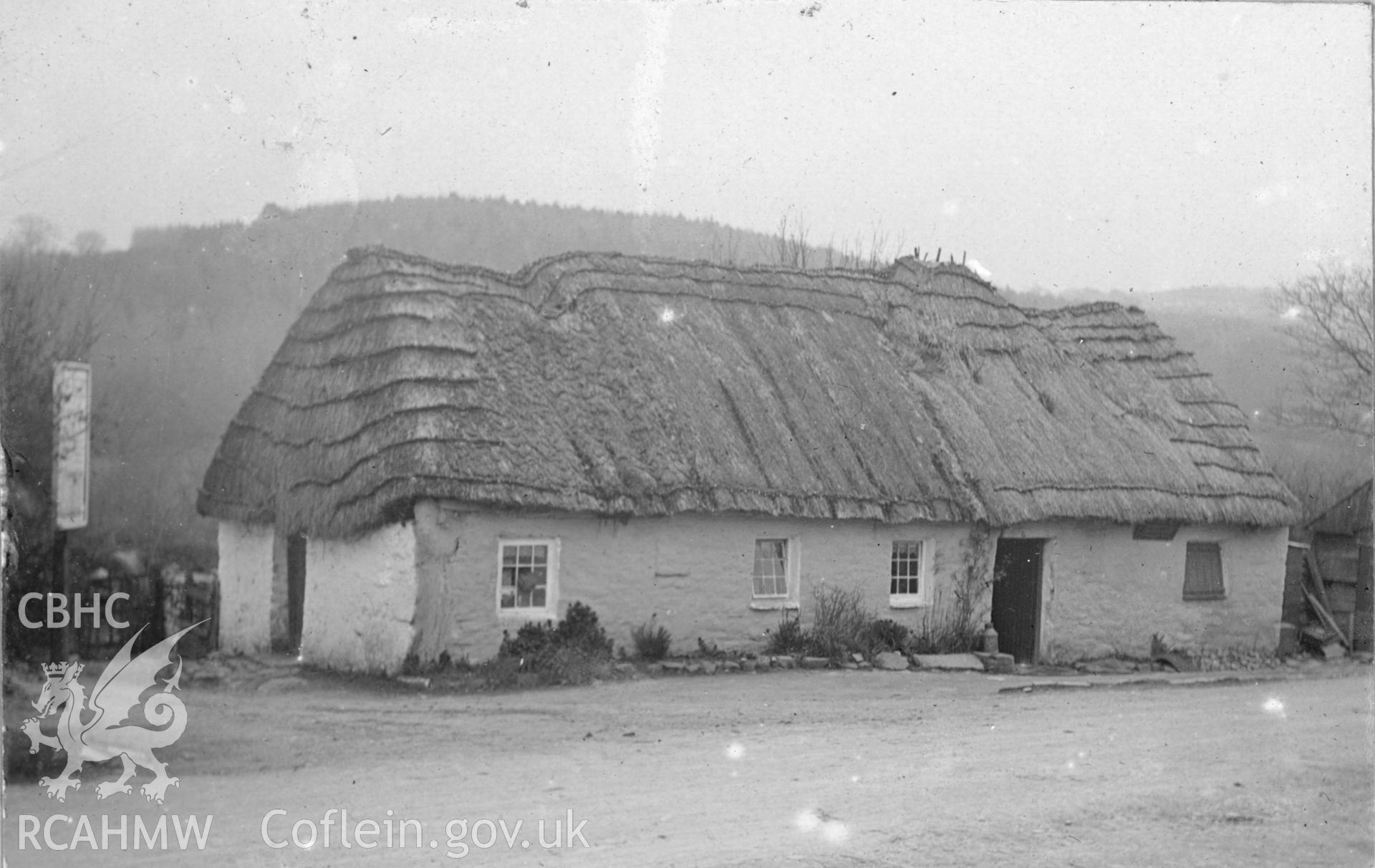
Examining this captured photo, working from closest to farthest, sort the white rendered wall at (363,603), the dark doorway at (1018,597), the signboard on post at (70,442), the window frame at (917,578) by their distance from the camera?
the signboard on post at (70,442)
the white rendered wall at (363,603)
the window frame at (917,578)
the dark doorway at (1018,597)

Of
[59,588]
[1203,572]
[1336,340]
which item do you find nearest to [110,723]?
[59,588]

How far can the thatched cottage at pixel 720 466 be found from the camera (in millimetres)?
10164

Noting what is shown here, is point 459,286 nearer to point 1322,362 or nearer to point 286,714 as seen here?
point 286,714

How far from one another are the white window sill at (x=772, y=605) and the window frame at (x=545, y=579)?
206 centimetres

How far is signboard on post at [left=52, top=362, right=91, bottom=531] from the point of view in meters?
8.50

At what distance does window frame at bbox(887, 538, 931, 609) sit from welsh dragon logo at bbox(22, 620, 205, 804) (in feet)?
23.3

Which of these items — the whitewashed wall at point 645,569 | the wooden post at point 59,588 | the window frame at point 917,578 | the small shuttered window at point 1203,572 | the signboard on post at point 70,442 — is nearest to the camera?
the wooden post at point 59,588

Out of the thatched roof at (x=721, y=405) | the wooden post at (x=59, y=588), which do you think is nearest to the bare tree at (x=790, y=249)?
the thatched roof at (x=721, y=405)

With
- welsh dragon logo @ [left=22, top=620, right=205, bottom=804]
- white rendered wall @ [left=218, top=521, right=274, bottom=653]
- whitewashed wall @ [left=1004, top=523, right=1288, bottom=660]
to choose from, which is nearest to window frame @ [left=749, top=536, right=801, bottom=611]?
whitewashed wall @ [left=1004, top=523, right=1288, bottom=660]

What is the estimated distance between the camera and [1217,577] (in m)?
14.9

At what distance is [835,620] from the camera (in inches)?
460

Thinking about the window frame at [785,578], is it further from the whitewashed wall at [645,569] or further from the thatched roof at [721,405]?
the thatched roof at [721,405]

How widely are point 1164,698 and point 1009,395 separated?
464 cm

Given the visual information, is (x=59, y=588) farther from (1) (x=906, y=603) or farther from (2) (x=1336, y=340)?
(2) (x=1336, y=340)
